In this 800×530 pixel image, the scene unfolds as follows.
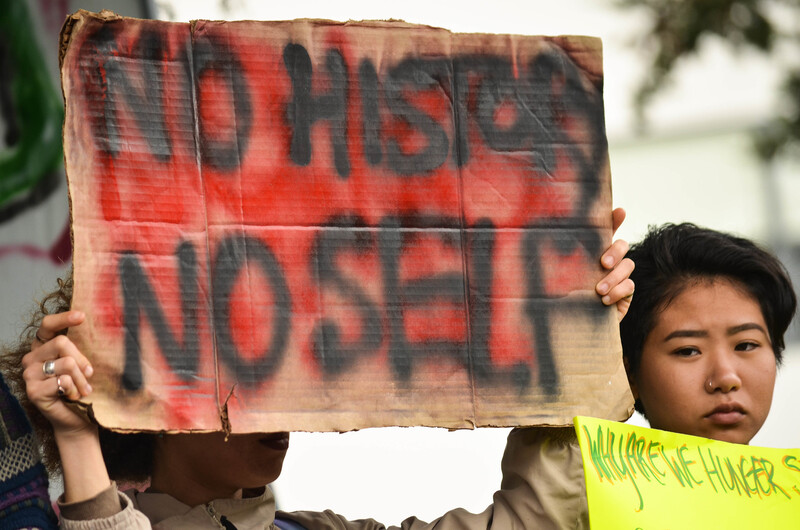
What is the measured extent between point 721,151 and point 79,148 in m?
2.11

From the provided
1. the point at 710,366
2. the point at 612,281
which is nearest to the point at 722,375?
the point at 710,366

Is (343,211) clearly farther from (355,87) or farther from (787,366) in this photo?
(787,366)

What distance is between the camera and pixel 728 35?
2969 millimetres

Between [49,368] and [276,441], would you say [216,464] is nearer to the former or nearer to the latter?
[276,441]

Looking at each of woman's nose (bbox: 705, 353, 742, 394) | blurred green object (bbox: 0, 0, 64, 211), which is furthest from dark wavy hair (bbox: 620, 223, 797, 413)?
blurred green object (bbox: 0, 0, 64, 211)

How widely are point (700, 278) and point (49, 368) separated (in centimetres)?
103

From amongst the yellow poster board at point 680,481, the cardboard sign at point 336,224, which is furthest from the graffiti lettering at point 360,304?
the yellow poster board at point 680,481

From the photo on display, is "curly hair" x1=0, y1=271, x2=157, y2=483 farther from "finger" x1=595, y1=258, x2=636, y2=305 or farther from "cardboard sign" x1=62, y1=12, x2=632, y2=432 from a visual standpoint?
"finger" x1=595, y1=258, x2=636, y2=305

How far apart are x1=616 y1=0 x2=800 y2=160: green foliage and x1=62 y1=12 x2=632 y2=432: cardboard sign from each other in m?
1.62

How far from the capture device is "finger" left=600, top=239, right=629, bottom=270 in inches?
52.6

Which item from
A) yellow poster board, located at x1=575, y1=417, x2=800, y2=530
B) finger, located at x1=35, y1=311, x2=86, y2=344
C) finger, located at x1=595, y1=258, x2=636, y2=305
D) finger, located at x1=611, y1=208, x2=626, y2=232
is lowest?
yellow poster board, located at x1=575, y1=417, x2=800, y2=530

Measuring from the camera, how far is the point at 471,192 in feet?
4.30

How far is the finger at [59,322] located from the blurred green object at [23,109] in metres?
1.32

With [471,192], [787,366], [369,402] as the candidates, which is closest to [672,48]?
[787,366]
